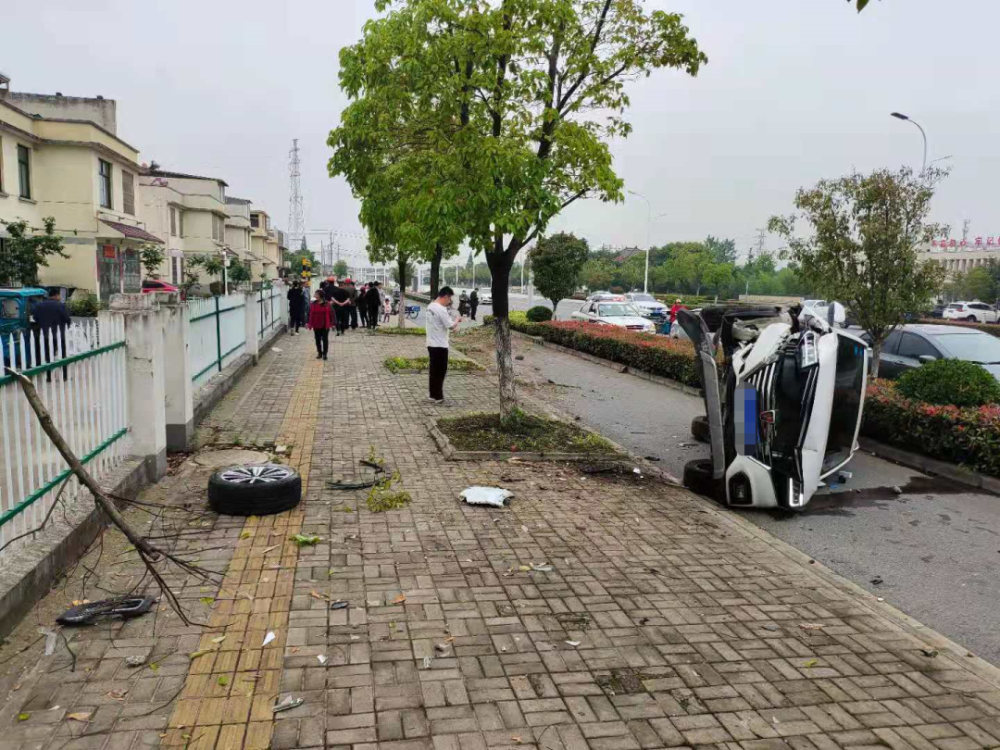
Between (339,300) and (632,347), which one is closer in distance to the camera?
(632,347)

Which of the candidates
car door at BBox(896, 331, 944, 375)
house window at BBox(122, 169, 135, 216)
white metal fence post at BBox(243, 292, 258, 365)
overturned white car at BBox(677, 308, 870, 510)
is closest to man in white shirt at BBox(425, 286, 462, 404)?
overturned white car at BBox(677, 308, 870, 510)

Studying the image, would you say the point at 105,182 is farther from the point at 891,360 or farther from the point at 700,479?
the point at 700,479

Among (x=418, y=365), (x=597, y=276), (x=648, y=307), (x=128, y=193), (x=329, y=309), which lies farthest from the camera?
(x=597, y=276)

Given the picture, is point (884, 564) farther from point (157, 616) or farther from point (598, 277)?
point (598, 277)

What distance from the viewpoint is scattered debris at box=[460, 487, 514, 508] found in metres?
6.32

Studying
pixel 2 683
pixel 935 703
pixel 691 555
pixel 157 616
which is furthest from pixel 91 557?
pixel 935 703

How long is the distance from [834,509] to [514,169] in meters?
4.52

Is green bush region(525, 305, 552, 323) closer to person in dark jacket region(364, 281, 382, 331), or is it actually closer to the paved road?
person in dark jacket region(364, 281, 382, 331)

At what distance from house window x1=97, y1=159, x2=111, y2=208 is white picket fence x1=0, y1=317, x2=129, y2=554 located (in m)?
28.7

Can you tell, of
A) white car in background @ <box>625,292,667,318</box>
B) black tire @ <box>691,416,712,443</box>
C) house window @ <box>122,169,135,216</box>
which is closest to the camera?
black tire @ <box>691,416,712,443</box>

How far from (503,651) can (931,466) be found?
6.81 metres

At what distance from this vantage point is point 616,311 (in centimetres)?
2612

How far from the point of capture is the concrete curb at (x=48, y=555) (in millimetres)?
3799

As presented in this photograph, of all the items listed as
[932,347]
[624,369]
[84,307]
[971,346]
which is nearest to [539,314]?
[624,369]
